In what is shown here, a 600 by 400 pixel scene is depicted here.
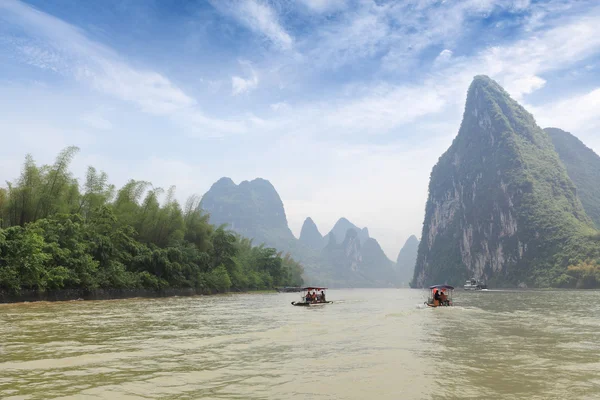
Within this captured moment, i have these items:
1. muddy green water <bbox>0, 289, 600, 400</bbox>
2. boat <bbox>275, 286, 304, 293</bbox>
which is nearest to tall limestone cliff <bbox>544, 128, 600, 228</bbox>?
boat <bbox>275, 286, 304, 293</bbox>

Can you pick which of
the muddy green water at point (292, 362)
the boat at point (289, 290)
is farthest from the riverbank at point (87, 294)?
the boat at point (289, 290)

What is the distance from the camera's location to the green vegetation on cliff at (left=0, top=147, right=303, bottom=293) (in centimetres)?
2725

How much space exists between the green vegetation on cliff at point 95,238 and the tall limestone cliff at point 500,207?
244 feet

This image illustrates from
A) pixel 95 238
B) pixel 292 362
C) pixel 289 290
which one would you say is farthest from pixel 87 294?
pixel 289 290

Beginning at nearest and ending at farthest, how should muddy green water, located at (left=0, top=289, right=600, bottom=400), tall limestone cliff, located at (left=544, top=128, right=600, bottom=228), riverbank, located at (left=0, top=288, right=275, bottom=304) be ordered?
muddy green water, located at (left=0, top=289, right=600, bottom=400), riverbank, located at (left=0, top=288, right=275, bottom=304), tall limestone cliff, located at (left=544, top=128, right=600, bottom=228)

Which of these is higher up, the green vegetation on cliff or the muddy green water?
the green vegetation on cliff

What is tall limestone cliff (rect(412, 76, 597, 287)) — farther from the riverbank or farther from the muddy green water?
the muddy green water

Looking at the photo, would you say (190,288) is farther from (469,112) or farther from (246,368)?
(469,112)

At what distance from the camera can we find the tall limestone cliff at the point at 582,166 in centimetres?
13712

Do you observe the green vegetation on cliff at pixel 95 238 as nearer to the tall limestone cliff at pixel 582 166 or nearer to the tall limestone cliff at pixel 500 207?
the tall limestone cliff at pixel 500 207

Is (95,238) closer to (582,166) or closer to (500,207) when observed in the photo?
(500,207)

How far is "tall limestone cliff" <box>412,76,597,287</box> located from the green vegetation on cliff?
74.4 m

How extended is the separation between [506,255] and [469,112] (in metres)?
58.5

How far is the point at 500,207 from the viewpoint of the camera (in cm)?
12756
